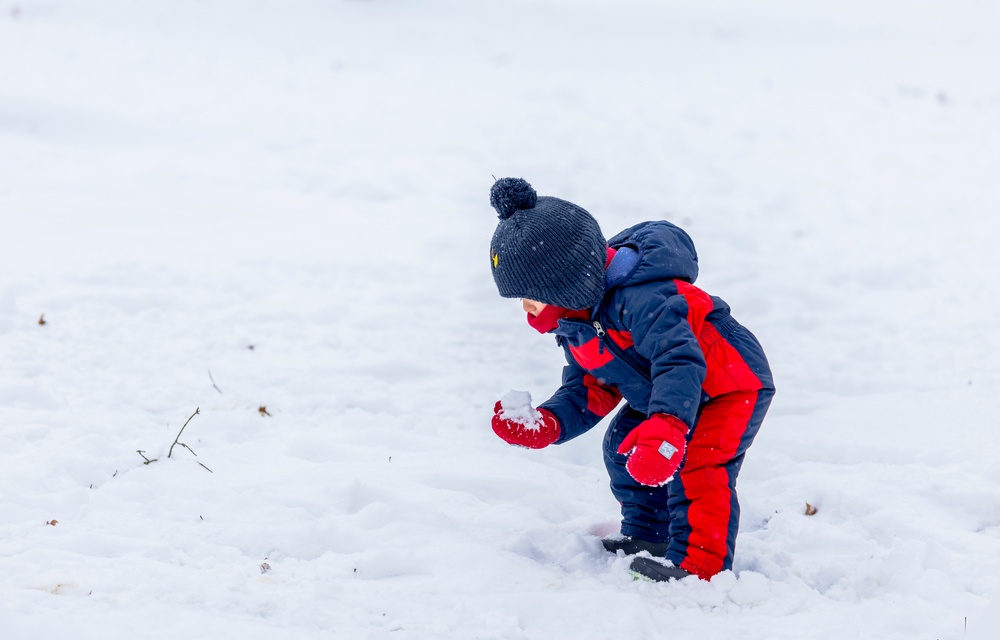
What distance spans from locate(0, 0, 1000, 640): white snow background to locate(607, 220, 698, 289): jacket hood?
0.90 m

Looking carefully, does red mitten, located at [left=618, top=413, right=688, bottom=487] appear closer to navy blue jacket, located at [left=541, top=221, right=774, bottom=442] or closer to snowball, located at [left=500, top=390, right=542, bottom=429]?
navy blue jacket, located at [left=541, top=221, right=774, bottom=442]

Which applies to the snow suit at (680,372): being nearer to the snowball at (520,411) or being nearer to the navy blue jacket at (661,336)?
the navy blue jacket at (661,336)

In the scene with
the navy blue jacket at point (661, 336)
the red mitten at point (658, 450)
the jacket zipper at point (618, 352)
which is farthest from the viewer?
the jacket zipper at point (618, 352)

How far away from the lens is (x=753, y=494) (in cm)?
321

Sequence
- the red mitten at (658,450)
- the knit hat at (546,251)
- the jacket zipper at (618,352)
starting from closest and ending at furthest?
the red mitten at (658,450)
the knit hat at (546,251)
the jacket zipper at (618,352)

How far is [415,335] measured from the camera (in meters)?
4.51

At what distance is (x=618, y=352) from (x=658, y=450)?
434 millimetres

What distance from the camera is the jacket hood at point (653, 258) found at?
8.37ft

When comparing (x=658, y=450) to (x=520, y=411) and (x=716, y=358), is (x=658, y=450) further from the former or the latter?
(x=520, y=411)

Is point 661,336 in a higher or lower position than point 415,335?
higher

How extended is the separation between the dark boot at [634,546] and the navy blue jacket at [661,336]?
15.9 inches

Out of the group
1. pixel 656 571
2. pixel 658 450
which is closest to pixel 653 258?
pixel 658 450

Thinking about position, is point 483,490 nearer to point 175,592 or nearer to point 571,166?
point 175,592

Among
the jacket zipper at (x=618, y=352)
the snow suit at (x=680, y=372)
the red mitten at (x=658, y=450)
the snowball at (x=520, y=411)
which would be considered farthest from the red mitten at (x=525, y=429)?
the red mitten at (x=658, y=450)
